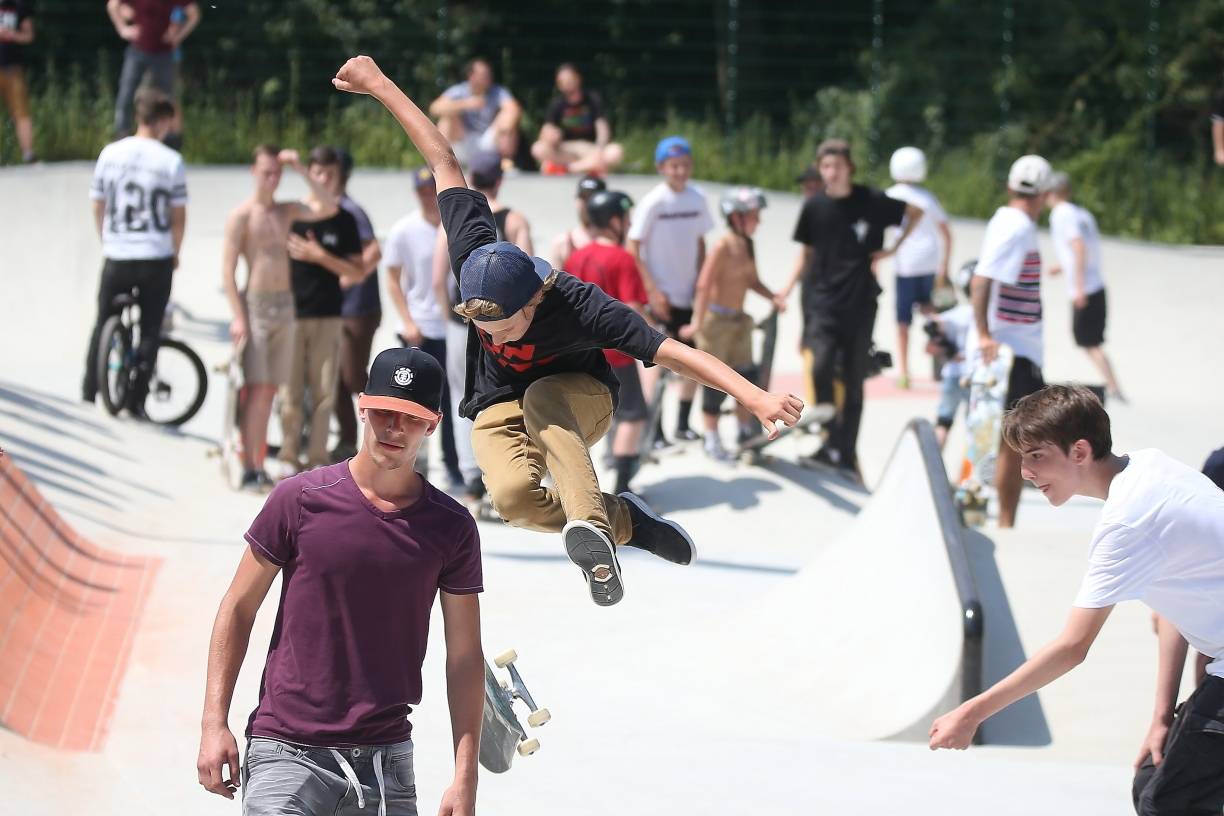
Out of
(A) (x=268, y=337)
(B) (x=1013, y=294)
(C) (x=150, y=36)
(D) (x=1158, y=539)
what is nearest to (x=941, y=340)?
(B) (x=1013, y=294)

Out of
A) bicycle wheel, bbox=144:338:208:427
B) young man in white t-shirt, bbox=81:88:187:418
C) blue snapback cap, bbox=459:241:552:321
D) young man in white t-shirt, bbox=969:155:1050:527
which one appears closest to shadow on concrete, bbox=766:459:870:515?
young man in white t-shirt, bbox=969:155:1050:527

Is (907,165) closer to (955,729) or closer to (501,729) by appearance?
(501,729)

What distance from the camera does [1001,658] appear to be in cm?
654

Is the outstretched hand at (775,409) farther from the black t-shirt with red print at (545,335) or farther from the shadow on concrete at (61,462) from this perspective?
the shadow on concrete at (61,462)

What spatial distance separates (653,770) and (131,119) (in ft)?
34.2

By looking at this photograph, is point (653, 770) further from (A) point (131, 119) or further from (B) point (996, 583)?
(A) point (131, 119)

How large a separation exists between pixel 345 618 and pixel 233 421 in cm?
589

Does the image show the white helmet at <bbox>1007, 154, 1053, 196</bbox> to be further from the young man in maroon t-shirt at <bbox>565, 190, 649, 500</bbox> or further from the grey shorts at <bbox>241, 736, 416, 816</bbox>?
the grey shorts at <bbox>241, 736, 416, 816</bbox>

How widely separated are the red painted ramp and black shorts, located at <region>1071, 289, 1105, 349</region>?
24.4ft

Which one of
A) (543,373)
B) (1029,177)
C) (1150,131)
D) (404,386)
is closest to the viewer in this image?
(404,386)

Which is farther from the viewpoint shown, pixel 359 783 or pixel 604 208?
pixel 604 208

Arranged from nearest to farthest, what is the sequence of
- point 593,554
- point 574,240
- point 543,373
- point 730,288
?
point 593,554, point 543,373, point 574,240, point 730,288

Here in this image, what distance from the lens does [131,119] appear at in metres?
13.9

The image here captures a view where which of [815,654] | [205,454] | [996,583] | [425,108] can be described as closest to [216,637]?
[815,654]
